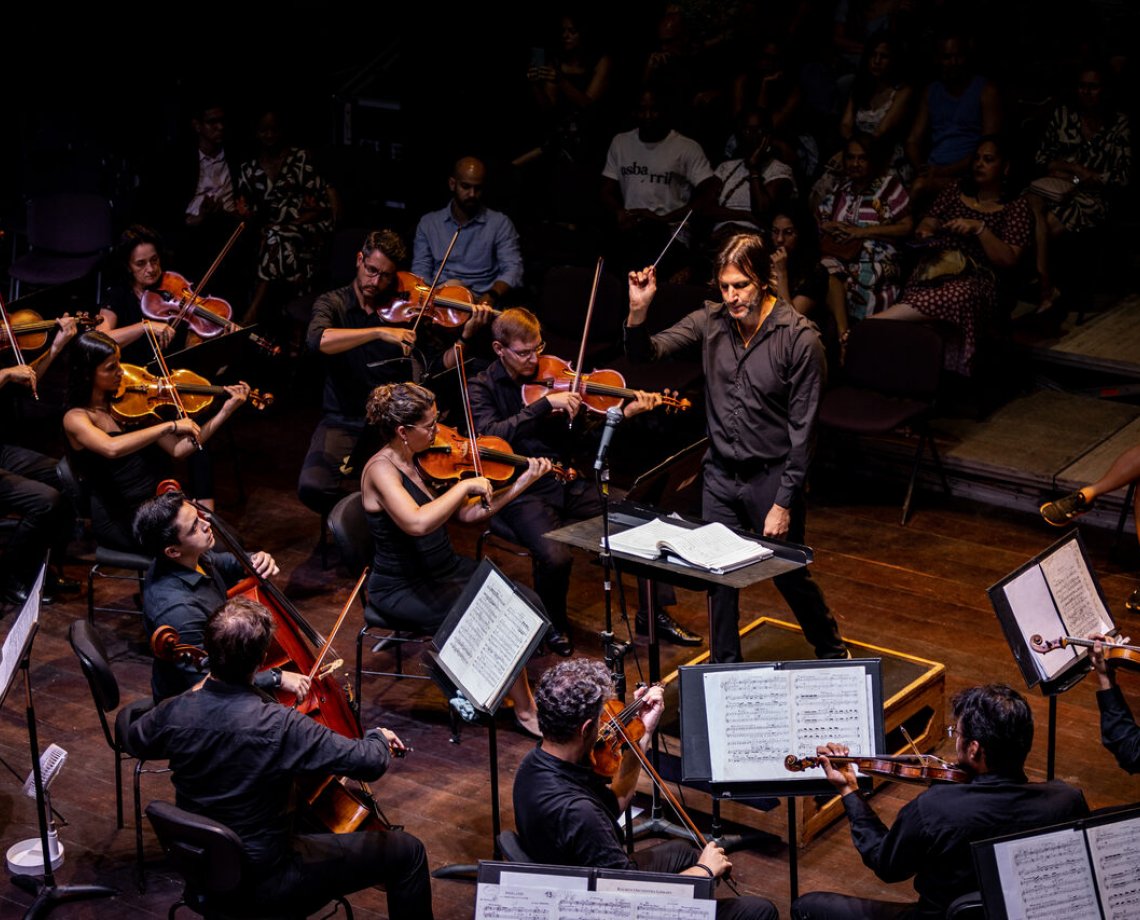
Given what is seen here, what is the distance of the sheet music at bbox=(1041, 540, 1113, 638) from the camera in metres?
4.43

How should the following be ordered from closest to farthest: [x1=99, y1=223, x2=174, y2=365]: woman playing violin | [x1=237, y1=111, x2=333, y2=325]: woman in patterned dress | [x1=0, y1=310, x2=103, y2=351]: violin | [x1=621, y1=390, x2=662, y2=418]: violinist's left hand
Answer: [x1=621, y1=390, x2=662, y2=418]: violinist's left hand < [x1=0, y1=310, x2=103, y2=351]: violin < [x1=99, y1=223, x2=174, y2=365]: woman playing violin < [x1=237, y1=111, x2=333, y2=325]: woman in patterned dress

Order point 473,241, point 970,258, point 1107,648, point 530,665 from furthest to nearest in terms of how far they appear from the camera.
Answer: point 473,241
point 970,258
point 530,665
point 1107,648

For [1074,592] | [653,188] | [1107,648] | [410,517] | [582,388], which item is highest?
[653,188]

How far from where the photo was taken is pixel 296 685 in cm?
448

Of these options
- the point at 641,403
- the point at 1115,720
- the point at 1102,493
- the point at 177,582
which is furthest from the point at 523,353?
the point at 1115,720

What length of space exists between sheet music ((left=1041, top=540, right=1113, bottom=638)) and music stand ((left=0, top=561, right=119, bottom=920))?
3.02m

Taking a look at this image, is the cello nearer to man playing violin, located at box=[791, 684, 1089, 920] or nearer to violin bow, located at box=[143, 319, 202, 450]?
violin bow, located at box=[143, 319, 202, 450]

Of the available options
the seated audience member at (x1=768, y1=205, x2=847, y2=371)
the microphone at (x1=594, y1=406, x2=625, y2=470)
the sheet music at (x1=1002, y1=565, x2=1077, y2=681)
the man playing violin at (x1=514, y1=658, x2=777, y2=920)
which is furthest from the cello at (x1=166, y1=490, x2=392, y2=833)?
the seated audience member at (x1=768, y1=205, x2=847, y2=371)

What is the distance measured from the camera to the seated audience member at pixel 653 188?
856cm

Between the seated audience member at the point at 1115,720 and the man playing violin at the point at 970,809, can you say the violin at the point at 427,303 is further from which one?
the man playing violin at the point at 970,809

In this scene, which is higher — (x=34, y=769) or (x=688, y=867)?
(x=34, y=769)

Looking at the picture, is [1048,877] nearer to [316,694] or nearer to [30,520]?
[316,694]

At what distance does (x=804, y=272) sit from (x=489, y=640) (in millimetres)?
4686

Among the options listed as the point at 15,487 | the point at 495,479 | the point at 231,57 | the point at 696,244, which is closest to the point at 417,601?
the point at 495,479
